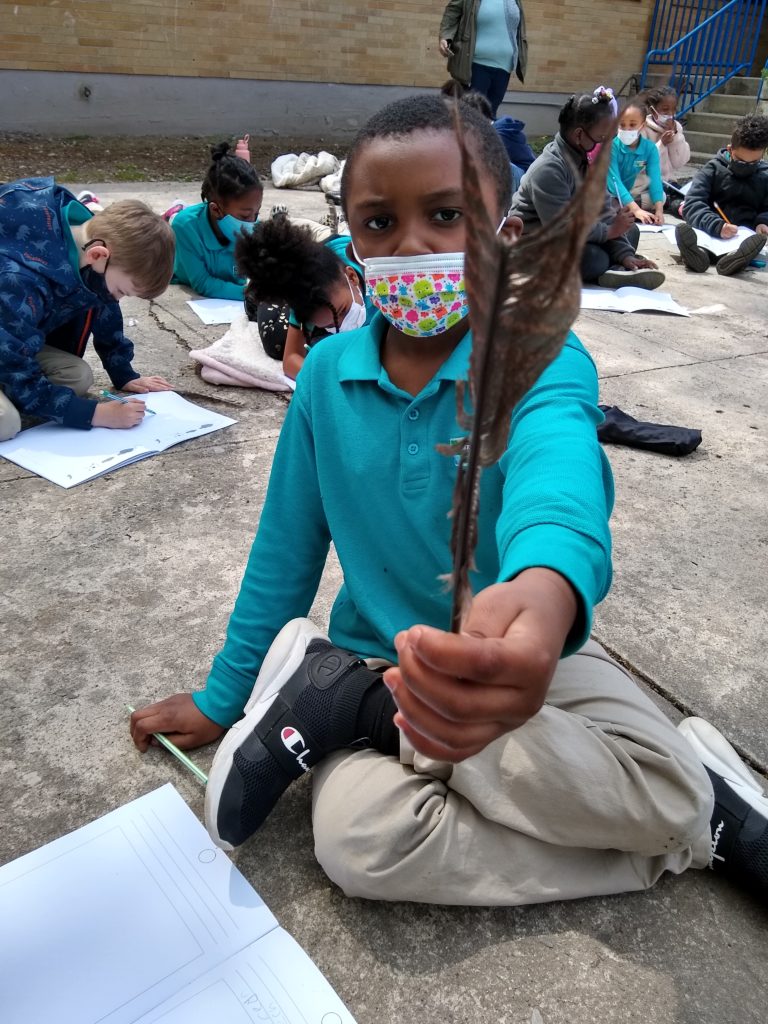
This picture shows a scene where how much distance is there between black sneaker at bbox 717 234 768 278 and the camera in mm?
5723

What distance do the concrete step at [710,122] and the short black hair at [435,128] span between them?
1201cm

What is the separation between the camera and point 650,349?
4.26 m

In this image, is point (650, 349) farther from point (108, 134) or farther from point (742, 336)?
point (108, 134)

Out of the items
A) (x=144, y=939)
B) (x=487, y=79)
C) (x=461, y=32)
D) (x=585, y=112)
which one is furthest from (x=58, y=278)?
(x=487, y=79)

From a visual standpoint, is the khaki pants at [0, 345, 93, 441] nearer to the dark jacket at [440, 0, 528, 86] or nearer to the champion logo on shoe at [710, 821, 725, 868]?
the champion logo on shoe at [710, 821, 725, 868]

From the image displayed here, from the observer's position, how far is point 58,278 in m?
2.88

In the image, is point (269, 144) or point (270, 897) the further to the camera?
point (269, 144)

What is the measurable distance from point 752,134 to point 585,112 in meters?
2.30

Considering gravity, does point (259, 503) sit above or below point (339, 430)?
below

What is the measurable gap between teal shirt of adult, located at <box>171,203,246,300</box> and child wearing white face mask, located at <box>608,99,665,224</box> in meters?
2.75

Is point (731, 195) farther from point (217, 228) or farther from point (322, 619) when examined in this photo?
point (322, 619)

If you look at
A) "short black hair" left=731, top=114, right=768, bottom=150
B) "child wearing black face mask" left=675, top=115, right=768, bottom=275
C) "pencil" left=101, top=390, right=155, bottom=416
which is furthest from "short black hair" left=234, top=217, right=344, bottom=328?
"short black hair" left=731, top=114, right=768, bottom=150

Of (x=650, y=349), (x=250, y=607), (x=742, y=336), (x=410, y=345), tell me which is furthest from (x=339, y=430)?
(x=742, y=336)

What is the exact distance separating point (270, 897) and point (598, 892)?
21.3 inches
